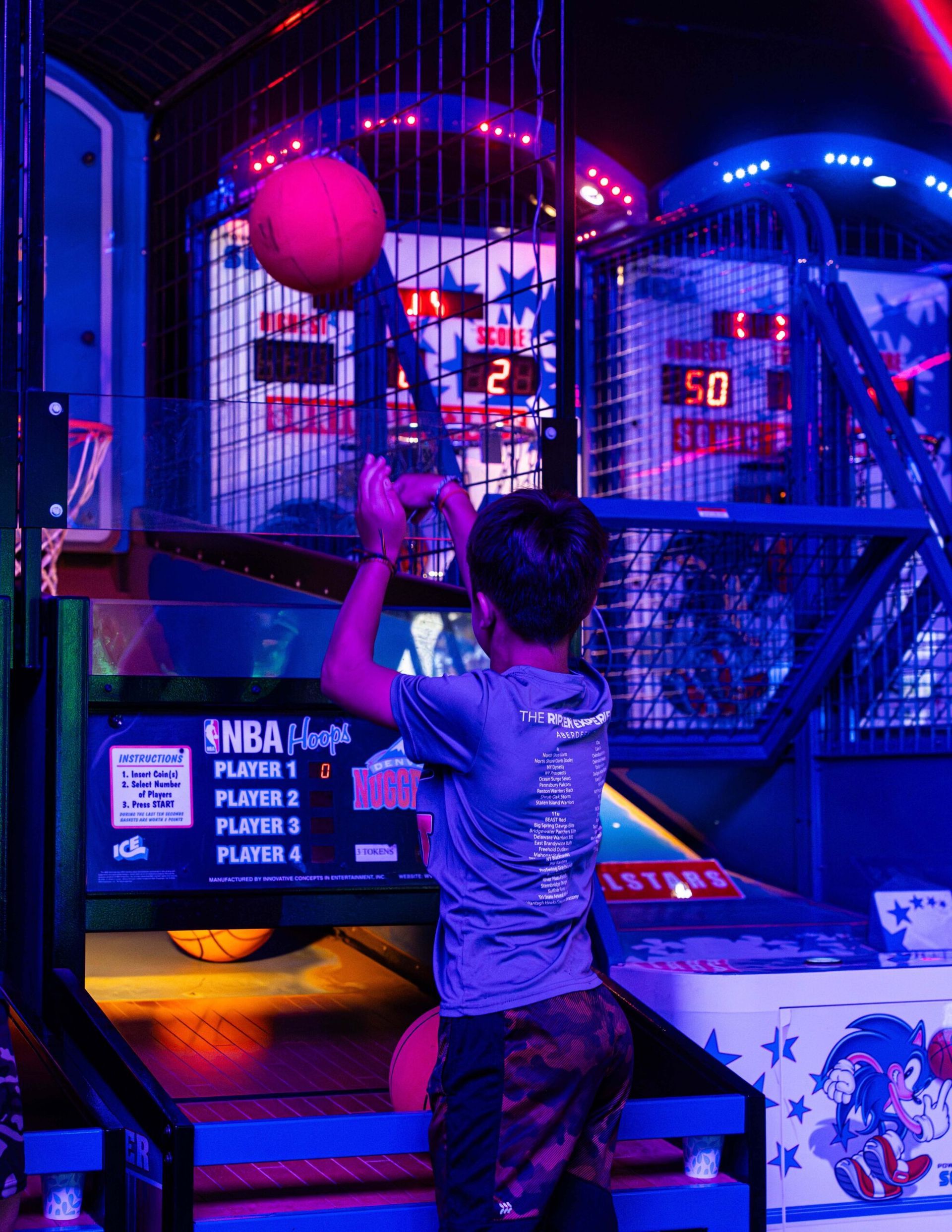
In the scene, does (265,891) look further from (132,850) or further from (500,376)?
(500,376)

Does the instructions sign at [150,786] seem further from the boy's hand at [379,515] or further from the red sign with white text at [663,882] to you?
the red sign with white text at [663,882]

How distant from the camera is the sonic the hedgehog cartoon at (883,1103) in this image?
7.63ft

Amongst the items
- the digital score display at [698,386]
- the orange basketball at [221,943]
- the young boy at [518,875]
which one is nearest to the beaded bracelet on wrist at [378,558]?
the young boy at [518,875]

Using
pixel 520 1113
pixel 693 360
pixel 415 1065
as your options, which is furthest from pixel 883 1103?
pixel 693 360

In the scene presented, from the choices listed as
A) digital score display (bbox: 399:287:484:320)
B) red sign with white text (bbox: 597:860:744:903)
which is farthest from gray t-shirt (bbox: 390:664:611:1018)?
digital score display (bbox: 399:287:484:320)

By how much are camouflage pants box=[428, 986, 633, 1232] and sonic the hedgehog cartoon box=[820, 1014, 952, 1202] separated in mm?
792

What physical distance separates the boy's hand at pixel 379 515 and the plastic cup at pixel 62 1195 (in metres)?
0.88

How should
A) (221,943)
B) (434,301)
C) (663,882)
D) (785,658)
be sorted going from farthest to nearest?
1. (434,301)
2. (785,658)
3. (663,882)
4. (221,943)

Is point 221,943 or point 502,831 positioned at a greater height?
point 502,831

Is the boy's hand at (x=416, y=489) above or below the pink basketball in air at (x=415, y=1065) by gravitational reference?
above

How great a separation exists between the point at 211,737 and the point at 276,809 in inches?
6.8

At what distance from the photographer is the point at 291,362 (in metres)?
4.71

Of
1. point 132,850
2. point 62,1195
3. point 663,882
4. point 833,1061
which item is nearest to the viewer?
point 62,1195

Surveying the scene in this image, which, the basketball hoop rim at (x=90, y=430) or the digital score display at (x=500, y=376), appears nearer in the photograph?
the basketball hoop rim at (x=90, y=430)
